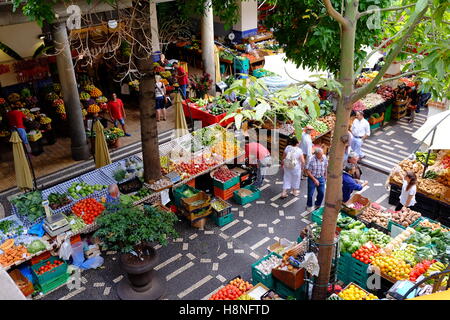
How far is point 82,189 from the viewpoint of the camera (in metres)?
9.37

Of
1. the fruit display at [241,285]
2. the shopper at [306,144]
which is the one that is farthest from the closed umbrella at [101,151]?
the fruit display at [241,285]

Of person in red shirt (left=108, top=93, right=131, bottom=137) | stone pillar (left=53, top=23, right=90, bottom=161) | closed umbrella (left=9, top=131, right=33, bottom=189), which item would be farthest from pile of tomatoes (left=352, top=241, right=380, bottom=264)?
person in red shirt (left=108, top=93, right=131, bottom=137)

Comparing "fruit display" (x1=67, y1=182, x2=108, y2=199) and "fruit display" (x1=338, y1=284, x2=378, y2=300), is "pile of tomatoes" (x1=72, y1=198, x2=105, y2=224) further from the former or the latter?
"fruit display" (x1=338, y1=284, x2=378, y2=300)

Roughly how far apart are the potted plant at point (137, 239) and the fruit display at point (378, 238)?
3.51m

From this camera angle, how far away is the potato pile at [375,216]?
863 cm

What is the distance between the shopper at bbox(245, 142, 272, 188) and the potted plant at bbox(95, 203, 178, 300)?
3797 millimetres

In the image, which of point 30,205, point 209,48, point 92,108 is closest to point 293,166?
point 30,205

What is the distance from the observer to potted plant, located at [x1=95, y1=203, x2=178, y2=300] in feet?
22.9

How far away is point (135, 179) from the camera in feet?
32.4

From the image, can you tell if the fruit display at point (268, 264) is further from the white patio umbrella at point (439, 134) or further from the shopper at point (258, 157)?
the white patio umbrella at point (439, 134)

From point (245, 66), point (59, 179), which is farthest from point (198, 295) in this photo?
point (245, 66)

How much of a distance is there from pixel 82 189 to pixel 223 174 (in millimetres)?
3213

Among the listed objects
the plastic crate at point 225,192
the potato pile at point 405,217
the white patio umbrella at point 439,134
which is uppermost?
the white patio umbrella at point 439,134

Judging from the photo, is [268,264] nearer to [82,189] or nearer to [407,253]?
[407,253]
